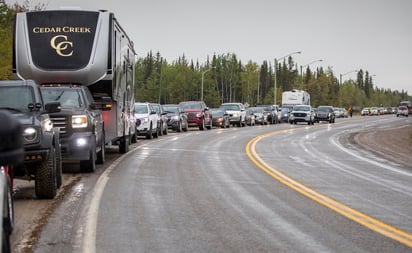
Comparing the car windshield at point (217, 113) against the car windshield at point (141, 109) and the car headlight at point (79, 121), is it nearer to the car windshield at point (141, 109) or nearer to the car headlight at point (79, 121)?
the car windshield at point (141, 109)

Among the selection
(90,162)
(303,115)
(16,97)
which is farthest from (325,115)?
(16,97)

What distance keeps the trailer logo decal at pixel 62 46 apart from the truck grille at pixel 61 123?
3.07 metres

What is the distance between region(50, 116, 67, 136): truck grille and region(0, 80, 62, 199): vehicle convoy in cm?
261

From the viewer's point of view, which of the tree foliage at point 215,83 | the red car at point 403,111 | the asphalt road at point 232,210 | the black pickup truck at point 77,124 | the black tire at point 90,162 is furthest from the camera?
the tree foliage at point 215,83

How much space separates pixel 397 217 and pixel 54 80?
10282mm

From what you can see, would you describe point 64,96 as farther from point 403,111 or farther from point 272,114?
point 403,111

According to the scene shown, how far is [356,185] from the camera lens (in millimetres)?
12969

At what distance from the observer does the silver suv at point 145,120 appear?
30.2 m

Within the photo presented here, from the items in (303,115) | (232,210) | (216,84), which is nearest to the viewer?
(232,210)

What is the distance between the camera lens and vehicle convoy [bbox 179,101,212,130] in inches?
1713

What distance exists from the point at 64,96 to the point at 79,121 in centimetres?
142

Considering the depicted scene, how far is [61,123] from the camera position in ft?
46.0

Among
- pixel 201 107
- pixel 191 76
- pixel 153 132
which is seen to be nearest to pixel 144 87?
pixel 191 76

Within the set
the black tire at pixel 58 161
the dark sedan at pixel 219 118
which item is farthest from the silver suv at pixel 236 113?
the black tire at pixel 58 161
